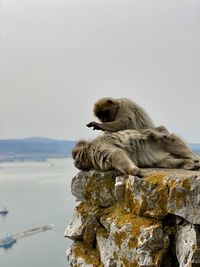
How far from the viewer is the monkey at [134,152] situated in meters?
4.69

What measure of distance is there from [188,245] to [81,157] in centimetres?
178

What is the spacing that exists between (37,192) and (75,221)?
203ft

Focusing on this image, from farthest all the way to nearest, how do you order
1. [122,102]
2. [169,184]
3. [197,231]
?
1. [122,102]
2. [169,184]
3. [197,231]

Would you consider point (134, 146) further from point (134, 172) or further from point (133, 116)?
point (133, 116)

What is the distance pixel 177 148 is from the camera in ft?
16.8

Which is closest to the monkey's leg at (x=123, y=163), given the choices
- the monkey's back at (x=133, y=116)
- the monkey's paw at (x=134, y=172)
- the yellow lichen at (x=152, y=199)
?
the monkey's paw at (x=134, y=172)

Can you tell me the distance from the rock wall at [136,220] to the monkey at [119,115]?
5.29ft

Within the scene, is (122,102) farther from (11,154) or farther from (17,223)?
(11,154)

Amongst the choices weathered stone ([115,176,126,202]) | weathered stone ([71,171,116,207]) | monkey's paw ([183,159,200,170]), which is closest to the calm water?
monkey's paw ([183,159,200,170])

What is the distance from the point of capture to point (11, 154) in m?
82.4

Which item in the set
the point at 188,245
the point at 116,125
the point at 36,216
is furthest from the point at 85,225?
the point at 36,216

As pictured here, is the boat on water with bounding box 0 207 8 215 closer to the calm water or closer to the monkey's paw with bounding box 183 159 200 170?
the calm water

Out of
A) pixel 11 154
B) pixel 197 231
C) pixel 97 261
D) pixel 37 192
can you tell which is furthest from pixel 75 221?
pixel 11 154

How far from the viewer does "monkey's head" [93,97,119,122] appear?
654 centimetres
